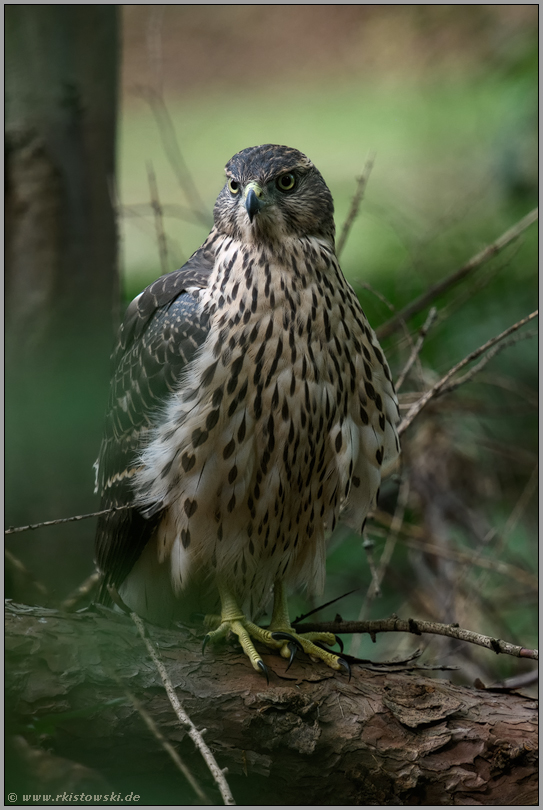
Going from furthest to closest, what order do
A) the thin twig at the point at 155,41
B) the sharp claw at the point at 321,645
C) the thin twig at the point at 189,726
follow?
1. the thin twig at the point at 155,41
2. the sharp claw at the point at 321,645
3. the thin twig at the point at 189,726

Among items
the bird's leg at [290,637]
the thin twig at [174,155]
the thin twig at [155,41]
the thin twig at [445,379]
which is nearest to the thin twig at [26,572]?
the bird's leg at [290,637]

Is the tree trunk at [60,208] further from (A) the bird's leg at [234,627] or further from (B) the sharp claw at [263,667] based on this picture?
(B) the sharp claw at [263,667]

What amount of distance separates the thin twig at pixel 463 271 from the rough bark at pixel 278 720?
58.0 inches

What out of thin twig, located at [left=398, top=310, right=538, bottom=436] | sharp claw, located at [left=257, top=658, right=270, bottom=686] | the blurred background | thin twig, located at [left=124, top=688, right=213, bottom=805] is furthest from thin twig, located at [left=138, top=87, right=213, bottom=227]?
thin twig, located at [left=124, top=688, right=213, bottom=805]

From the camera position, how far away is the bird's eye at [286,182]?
271 cm

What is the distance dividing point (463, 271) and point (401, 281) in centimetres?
87

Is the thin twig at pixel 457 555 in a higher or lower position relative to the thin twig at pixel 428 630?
lower

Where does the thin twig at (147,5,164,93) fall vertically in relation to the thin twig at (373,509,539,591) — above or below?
above

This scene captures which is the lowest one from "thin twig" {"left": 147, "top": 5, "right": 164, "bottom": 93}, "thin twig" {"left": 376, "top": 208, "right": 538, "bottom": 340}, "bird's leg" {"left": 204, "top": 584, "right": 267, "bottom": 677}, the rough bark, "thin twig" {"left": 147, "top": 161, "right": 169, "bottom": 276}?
the rough bark

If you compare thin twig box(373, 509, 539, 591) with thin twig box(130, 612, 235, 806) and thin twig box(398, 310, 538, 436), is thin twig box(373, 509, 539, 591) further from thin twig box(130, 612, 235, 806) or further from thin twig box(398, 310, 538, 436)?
thin twig box(130, 612, 235, 806)

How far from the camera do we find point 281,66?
8.43 m

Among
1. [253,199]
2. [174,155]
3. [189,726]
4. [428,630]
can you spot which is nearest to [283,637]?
[428,630]

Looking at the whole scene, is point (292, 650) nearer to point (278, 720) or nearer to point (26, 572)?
point (278, 720)

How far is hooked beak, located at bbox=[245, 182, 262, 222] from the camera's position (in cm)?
256
